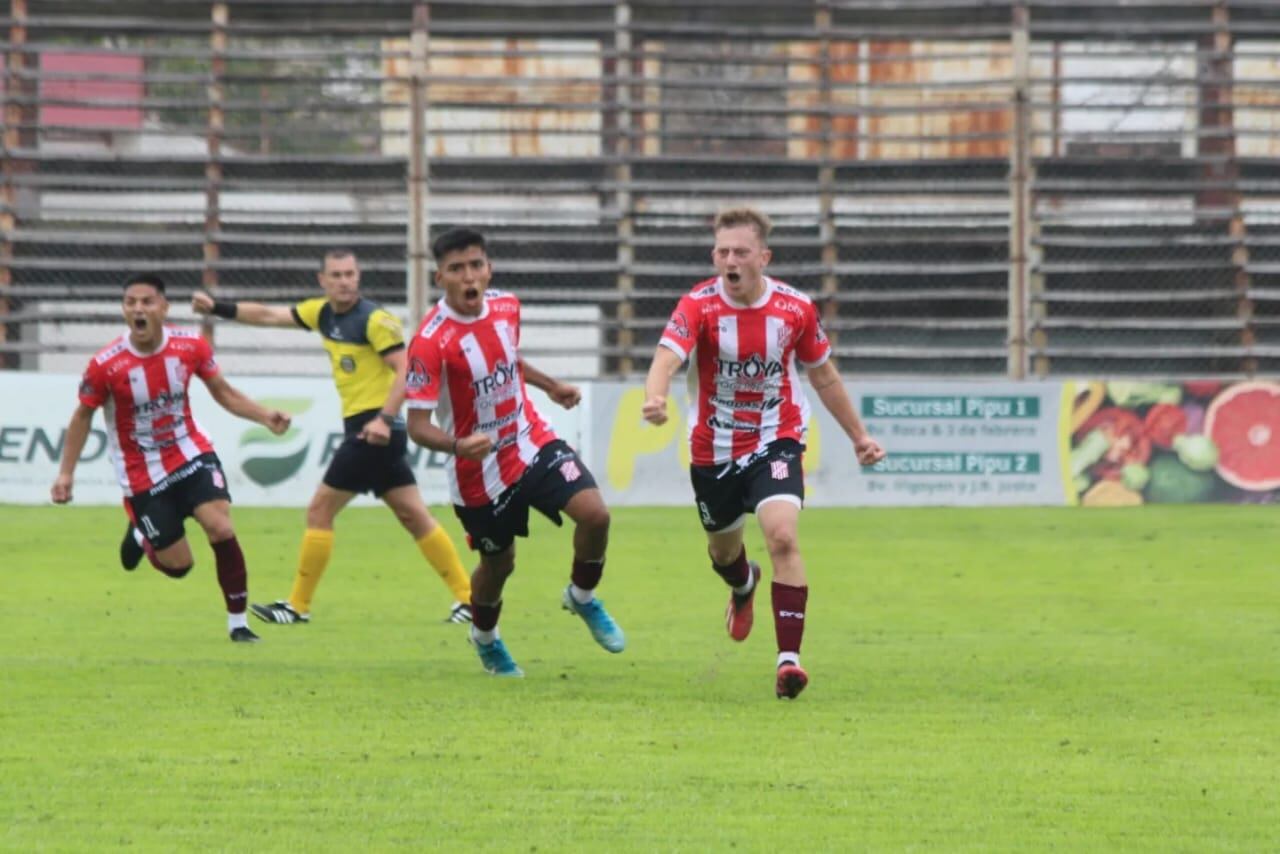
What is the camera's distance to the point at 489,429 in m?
9.62

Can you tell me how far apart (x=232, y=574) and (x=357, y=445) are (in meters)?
1.49

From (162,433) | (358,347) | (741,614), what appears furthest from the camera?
(358,347)

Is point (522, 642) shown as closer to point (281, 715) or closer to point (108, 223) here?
point (281, 715)

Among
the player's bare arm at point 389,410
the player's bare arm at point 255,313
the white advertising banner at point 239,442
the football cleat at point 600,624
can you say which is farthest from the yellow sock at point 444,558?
the white advertising banner at point 239,442

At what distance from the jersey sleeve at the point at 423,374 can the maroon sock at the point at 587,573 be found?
3.67ft

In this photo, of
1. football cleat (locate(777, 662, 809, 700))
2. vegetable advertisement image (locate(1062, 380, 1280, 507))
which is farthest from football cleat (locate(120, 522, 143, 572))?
vegetable advertisement image (locate(1062, 380, 1280, 507))

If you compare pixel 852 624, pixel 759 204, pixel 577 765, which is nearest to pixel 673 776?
pixel 577 765

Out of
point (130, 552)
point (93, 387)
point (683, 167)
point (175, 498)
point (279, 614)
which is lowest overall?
point (279, 614)

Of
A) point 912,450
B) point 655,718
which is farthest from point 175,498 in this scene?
point 912,450

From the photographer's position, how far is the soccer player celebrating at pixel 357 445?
1240 centimetres

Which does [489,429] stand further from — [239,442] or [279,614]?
[239,442]

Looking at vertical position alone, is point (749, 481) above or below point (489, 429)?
below

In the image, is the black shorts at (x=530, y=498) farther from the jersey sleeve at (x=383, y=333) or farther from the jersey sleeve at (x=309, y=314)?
the jersey sleeve at (x=309, y=314)

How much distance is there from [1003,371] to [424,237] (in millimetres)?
7258
